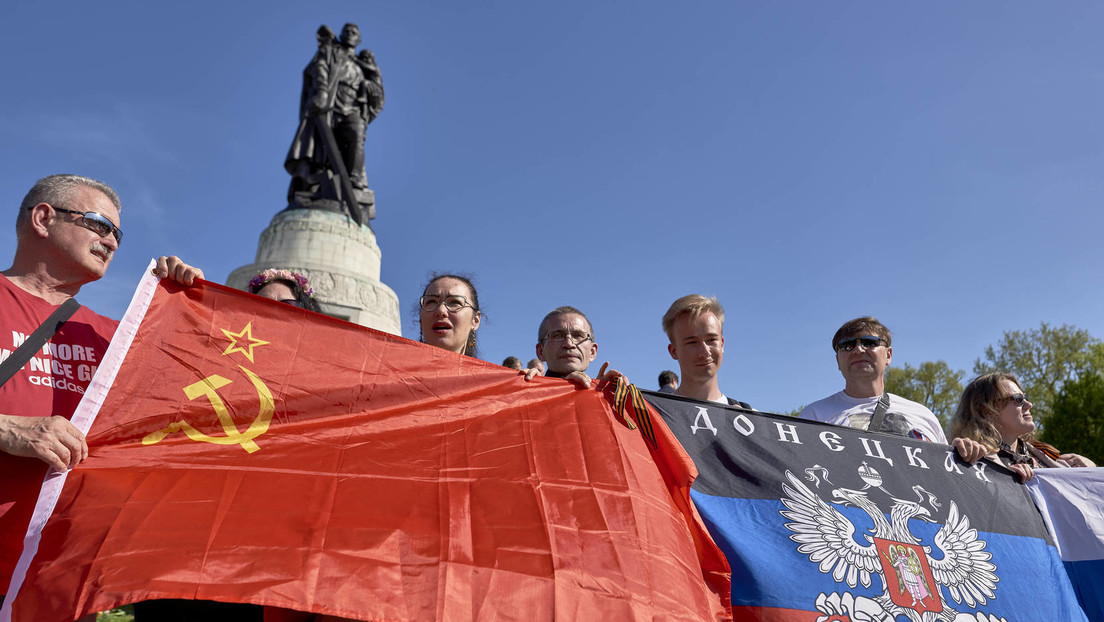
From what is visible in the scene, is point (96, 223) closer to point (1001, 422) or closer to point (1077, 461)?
point (1001, 422)

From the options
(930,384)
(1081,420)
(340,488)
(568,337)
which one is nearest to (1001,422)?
(568,337)

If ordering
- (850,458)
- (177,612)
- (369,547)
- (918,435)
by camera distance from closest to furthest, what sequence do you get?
1. (369,547)
2. (177,612)
3. (850,458)
4. (918,435)

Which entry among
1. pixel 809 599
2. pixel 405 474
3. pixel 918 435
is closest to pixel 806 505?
pixel 809 599

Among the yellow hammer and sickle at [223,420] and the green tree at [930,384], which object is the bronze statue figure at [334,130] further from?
the green tree at [930,384]

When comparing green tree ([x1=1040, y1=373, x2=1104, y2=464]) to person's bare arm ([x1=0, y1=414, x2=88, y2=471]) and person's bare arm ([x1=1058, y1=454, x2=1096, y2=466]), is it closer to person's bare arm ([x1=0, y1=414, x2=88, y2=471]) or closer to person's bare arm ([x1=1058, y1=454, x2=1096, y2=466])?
person's bare arm ([x1=1058, y1=454, x2=1096, y2=466])

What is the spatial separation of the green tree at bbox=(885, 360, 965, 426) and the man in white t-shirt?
36805 mm

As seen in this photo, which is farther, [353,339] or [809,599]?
[353,339]

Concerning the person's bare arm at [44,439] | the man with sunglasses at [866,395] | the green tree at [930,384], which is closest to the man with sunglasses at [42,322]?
the person's bare arm at [44,439]

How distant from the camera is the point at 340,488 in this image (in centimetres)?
272

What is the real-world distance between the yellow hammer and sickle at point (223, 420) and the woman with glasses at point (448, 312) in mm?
1030

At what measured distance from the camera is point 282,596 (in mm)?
2268

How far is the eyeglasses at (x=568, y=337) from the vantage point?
4215mm

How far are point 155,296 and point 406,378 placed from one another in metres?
1.12

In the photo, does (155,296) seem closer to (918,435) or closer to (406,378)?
(406,378)
